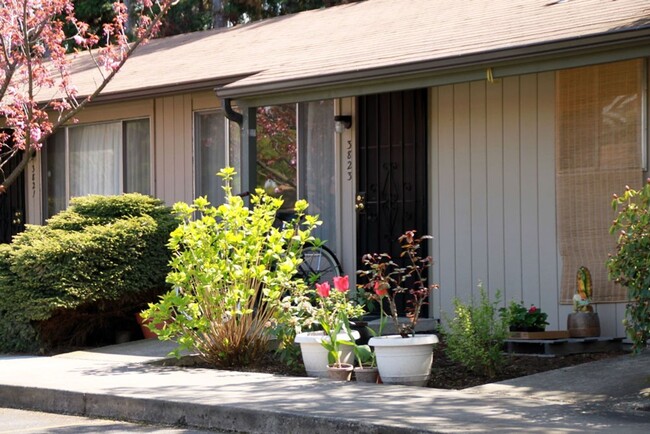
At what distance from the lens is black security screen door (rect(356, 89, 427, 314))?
12.4m

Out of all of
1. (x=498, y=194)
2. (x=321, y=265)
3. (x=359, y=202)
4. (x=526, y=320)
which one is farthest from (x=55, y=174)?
(x=526, y=320)

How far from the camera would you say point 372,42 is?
12680 millimetres

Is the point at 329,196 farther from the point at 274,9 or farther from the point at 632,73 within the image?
the point at 274,9

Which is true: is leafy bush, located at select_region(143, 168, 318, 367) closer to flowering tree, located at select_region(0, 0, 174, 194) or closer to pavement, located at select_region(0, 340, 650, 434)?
pavement, located at select_region(0, 340, 650, 434)

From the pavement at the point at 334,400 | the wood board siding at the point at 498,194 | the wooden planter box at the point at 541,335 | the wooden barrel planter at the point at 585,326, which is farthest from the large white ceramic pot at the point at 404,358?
the wood board siding at the point at 498,194

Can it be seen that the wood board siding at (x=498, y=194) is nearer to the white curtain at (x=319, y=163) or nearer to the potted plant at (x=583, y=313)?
the potted plant at (x=583, y=313)

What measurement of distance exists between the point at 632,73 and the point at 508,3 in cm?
286

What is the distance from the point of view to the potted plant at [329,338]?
941 centimetres

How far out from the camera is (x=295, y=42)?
1453 centimetres

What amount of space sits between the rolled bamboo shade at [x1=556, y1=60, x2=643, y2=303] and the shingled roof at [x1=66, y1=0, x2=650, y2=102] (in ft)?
2.07

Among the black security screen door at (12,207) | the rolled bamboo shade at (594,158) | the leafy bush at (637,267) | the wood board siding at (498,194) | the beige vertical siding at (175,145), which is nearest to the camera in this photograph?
the leafy bush at (637,267)

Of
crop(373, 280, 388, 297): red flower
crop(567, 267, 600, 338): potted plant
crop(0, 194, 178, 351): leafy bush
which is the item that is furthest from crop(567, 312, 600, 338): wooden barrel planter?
crop(0, 194, 178, 351): leafy bush

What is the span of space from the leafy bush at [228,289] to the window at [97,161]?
5.01 meters

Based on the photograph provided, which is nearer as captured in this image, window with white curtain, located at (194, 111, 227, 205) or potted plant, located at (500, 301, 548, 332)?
potted plant, located at (500, 301, 548, 332)
